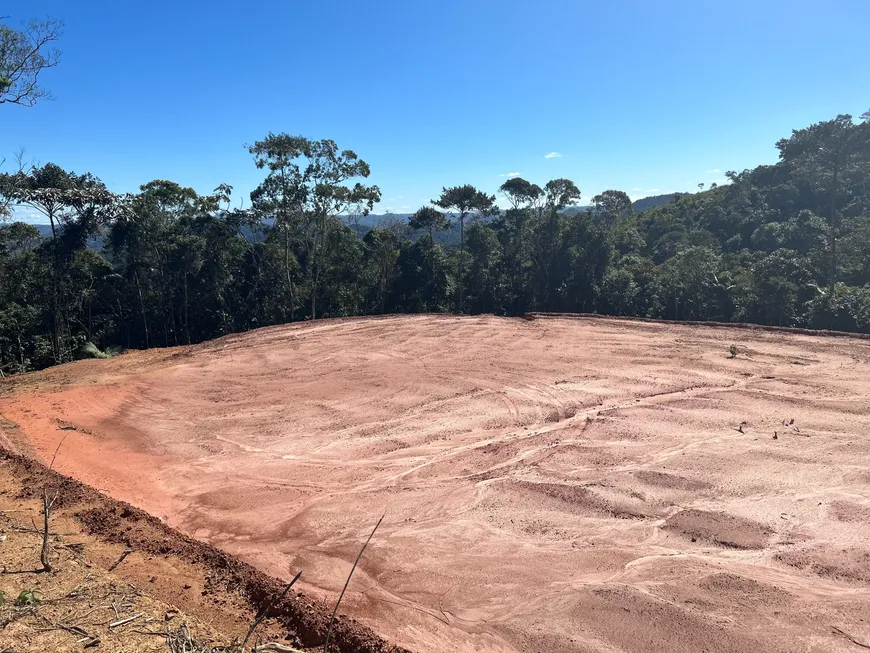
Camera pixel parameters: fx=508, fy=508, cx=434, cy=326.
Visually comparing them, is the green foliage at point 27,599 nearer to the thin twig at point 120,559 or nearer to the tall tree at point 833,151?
the thin twig at point 120,559

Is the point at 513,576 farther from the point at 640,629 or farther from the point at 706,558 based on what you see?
the point at 706,558

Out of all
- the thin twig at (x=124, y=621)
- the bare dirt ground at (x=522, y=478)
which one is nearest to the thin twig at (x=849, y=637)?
the bare dirt ground at (x=522, y=478)

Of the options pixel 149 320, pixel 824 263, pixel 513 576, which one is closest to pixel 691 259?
pixel 824 263

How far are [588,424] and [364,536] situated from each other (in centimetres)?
545

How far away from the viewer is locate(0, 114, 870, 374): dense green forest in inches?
841

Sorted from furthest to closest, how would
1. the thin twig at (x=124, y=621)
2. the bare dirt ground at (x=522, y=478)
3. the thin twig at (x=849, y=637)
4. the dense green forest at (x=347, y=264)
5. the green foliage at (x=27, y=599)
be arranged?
1. the dense green forest at (x=347, y=264)
2. the bare dirt ground at (x=522, y=478)
3. the thin twig at (x=849, y=637)
4. the green foliage at (x=27, y=599)
5. the thin twig at (x=124, y=621)

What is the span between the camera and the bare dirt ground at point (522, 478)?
5.13m

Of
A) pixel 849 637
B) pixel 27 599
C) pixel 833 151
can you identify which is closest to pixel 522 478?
pixel 849 637

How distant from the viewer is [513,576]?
18.6 ft

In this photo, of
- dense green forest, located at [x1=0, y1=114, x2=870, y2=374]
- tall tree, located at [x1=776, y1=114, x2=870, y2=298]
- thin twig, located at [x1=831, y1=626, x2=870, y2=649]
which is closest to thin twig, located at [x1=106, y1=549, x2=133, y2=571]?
thin twig, located at [x1=831, y1=626, x2=870, y2=649]

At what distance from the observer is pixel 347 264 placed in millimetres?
28438

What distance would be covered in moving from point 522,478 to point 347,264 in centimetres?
2214

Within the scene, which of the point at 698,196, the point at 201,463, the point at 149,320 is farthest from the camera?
the point at 698,196

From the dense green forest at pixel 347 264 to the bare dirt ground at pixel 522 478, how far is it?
8311mm
